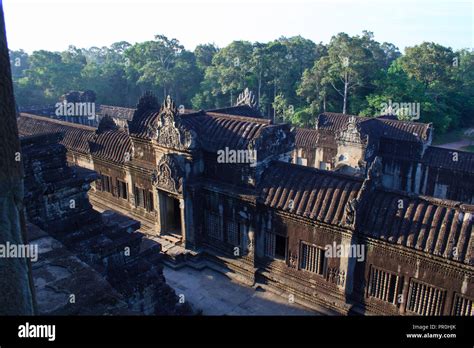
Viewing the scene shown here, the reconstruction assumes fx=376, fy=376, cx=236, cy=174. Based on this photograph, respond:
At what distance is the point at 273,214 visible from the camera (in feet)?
51.0

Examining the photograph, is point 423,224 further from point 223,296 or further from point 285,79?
point 285,79

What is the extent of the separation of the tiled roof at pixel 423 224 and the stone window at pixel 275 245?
3.85 meters

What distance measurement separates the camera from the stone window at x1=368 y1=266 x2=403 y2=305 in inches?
511

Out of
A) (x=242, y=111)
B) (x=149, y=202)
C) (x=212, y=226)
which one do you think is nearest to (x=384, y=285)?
(x=212, y=226)

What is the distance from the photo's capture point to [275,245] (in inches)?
629

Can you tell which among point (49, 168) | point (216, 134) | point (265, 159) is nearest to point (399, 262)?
point (265, 159)

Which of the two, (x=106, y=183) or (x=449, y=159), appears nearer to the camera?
(x=106, y=183)

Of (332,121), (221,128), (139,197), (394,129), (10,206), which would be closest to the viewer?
(10,206)

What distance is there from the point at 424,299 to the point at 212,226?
9.38m

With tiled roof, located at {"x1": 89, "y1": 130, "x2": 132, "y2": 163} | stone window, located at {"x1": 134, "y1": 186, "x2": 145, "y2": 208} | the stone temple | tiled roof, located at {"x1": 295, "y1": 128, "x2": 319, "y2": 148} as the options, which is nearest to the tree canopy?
tiled roof, located at {"x1": 295, "y1": 128, "x2": 319, "y2": 148}

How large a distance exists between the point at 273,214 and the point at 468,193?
15.0 m

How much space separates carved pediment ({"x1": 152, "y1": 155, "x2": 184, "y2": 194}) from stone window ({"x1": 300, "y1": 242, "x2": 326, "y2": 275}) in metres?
6.26

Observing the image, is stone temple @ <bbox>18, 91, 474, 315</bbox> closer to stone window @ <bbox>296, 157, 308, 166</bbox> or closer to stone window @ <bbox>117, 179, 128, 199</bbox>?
stone window @ <bbox>117, 179, 128, 199</bbox>

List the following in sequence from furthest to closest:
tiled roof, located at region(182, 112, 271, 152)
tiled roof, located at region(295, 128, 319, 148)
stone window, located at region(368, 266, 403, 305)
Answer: tiled roof, located at region(295, 128, 319, 148), tiled roof, located at region(182, 112, 271, 152), stone window, located at region(368, 266, 403, 305)
